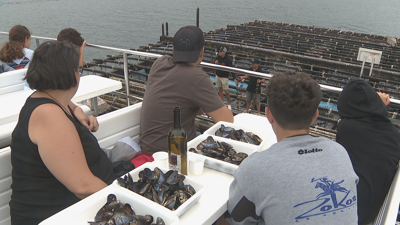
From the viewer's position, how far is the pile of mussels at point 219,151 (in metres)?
1.78

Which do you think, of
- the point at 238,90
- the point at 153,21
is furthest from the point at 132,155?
the point at 153,21

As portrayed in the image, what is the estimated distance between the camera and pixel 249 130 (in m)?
2.17

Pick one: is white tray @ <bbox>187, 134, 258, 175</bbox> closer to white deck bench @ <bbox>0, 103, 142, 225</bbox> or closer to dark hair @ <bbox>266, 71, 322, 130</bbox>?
dark hair @ <bbox>266, 71, 322, 130</bbox>

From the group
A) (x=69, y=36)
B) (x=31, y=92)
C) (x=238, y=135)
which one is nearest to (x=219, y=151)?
(x=238, y=135)

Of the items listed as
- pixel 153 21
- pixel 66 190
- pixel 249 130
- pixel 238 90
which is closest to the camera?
pixel 66 190

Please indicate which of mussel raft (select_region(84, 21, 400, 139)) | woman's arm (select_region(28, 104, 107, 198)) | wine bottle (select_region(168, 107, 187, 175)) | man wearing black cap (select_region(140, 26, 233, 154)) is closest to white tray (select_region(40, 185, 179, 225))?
woman's arm (select_region(28, 104, 107, 198))

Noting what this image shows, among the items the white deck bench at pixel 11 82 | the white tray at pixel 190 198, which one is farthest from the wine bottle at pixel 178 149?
the white deck bench at pixel 11 82

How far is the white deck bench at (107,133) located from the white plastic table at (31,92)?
2.29 feet

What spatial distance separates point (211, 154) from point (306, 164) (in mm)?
682

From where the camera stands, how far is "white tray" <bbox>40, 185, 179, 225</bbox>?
1.30 meters

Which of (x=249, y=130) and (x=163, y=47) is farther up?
(x=249, y=130)

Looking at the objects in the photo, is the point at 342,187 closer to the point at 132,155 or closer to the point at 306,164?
the point at 306,164

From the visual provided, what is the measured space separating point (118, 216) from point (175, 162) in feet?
1.64

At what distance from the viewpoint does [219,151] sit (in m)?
1.84
